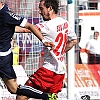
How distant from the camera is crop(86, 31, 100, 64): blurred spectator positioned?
1051cm

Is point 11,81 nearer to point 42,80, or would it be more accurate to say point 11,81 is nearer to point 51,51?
point 42,80

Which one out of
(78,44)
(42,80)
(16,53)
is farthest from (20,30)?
(78,44)

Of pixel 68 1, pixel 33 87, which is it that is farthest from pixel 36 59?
pixel 33 87

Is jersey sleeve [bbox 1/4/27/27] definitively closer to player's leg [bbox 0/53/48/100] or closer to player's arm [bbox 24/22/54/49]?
player's arm [bbox 24/22/54/49]

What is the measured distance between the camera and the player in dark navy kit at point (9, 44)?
680 centimetres

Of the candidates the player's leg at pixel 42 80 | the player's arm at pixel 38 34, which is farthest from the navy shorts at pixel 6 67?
the player's arm at pixel 38 34

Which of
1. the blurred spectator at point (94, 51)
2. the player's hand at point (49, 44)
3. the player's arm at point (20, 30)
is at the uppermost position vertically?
the player's arm at point (20, 30)

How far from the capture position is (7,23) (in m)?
6.82

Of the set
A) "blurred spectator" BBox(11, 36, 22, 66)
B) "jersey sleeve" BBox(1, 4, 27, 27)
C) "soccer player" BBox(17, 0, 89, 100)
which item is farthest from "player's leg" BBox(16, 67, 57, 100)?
"blurred spectator" BBox(11, 36, 22, 66)

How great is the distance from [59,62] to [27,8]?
233 centimetres

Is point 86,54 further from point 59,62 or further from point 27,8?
point 59,62

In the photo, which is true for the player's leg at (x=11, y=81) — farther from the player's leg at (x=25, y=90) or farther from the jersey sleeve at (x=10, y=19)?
the jersey sleeve at (x=10, y=19)

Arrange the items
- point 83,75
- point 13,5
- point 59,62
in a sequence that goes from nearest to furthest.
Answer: point 59,62 → point 13,5 → point 83,75

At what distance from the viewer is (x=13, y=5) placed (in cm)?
914
